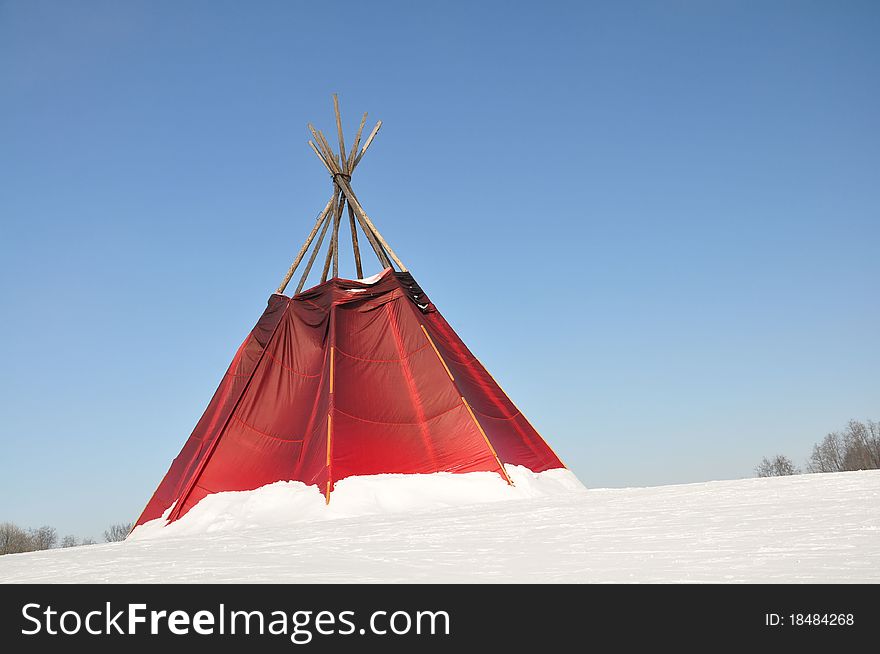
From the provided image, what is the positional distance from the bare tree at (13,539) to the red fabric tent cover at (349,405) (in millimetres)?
21187

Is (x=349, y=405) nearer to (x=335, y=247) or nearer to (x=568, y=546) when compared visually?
(x=335, y=247)

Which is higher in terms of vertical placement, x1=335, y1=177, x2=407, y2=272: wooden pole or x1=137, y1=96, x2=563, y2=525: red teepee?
x1=335, y1=177, x2=407, y2=272: wooden pole

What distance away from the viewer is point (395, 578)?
8.34 ft

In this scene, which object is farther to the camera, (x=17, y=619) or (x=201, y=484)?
(x=201, y=484)

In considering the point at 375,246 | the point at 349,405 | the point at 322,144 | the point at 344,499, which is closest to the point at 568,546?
the point at 344,499

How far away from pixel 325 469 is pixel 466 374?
2375 millimetres

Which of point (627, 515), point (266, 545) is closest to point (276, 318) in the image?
point (266, 545)

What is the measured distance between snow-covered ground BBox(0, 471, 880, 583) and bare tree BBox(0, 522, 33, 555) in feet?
81.4

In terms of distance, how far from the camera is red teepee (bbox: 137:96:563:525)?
261 inches

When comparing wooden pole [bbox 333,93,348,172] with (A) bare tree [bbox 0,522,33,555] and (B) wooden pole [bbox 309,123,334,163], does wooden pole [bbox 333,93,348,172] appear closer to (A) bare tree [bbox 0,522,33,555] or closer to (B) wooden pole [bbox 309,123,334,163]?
(B) wooden pole [bbox 309,123,334,163]

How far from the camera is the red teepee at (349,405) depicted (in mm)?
6629

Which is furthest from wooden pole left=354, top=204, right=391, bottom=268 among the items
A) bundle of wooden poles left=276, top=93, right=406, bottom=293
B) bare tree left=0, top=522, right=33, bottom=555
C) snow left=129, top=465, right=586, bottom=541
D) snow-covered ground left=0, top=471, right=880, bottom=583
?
bare tree left=0, top=522, right=33, bottom=555

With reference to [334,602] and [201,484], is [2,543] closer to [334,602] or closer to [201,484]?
[201,484]

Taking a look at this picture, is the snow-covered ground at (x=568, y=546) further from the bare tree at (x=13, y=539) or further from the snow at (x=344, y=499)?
the bare tree at (x=13, y=539)
